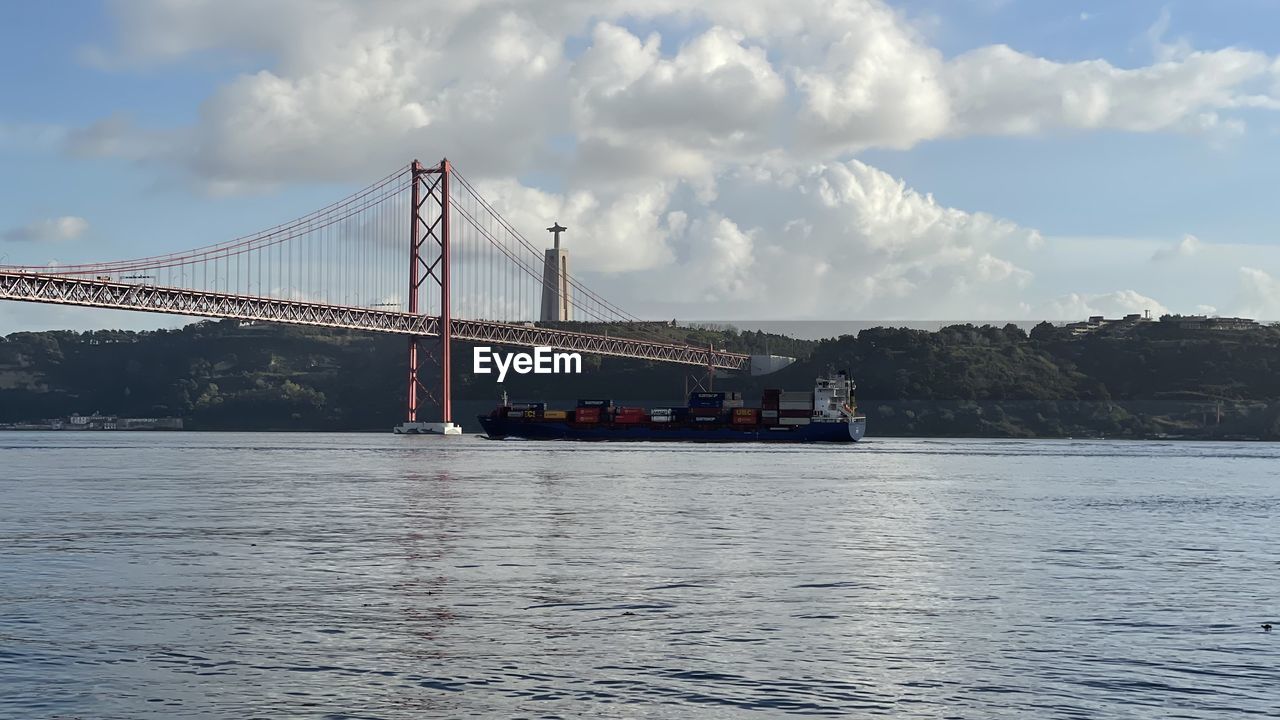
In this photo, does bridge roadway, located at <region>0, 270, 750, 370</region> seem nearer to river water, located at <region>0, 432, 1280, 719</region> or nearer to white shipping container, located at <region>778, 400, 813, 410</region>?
white shipping container, located at <region>778, 400, 813, 410</region>

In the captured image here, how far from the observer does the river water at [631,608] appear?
1653cm

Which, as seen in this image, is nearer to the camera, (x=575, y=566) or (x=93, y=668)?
(x=93, y=668)

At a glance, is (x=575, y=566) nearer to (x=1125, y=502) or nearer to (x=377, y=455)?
(x=1125, y=502)

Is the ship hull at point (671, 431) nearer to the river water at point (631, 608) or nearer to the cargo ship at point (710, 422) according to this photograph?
the cargo ship at point (710, 422)

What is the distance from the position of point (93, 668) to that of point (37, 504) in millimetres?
33390

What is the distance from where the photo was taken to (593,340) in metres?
182

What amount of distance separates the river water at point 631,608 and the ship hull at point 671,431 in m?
98.0

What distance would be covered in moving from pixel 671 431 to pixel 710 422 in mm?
4374

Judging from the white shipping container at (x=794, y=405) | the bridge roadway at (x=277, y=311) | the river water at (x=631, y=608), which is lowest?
the river water at (x=631, y=608)

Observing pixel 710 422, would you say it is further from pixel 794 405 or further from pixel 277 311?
pixel 277 311

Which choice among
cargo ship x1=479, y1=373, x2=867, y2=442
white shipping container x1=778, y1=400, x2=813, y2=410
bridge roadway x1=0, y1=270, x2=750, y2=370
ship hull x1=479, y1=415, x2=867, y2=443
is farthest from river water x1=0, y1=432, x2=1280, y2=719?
white shipping container x1=778, y1=400, x2=813, y2=410

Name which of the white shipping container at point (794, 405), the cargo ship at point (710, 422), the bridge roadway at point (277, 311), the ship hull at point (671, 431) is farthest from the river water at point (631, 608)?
the white shipping container at point (794, 405)

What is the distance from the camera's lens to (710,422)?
6014 inches

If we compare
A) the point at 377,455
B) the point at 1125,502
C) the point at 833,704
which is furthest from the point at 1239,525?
the point at 377,455
